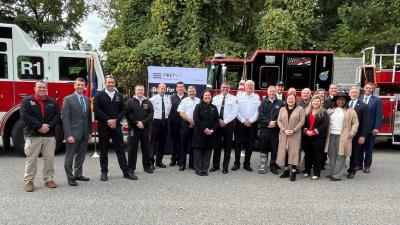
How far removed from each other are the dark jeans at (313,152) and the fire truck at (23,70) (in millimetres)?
5361

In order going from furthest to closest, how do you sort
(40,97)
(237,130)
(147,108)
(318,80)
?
(318,80)
(237,130)
(147,108)
(40,97)

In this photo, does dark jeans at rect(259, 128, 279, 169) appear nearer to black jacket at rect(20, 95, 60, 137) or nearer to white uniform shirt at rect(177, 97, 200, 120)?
white uniform shirt at rect(177, 97, 200, 120)

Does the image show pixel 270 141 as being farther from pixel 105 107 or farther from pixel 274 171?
pixel 105 107

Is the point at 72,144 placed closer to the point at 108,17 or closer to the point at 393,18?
the point at 393,18

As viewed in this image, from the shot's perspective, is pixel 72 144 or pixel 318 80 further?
pixel 318 80

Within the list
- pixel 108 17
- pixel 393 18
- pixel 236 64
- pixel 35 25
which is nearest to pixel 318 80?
pixel 236 64

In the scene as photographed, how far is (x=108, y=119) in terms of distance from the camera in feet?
22.9

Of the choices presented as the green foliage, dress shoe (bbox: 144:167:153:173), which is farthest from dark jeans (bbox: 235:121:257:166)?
the green foliage

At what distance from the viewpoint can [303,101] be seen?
802 cm

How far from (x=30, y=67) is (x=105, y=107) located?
11.1 ft

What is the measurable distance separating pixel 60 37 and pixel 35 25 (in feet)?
10.6

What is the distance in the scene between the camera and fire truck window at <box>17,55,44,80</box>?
9.23 meters

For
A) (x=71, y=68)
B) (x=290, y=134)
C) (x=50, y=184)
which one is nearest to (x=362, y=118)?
(x=290, y=134)

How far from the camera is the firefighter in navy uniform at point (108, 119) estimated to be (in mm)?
6988
